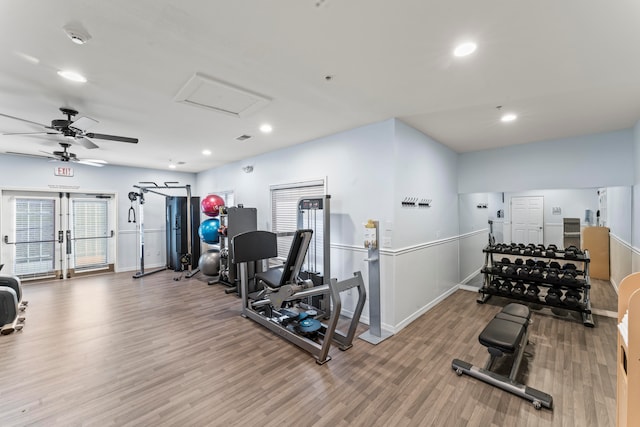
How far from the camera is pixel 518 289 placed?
433 centimetres

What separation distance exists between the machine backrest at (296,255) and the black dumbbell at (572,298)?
3.77 meters

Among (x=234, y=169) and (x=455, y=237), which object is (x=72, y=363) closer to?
(x=234, y=169)

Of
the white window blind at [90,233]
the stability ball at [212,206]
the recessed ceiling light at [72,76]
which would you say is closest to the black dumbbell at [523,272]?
the stability ball at [212,206]

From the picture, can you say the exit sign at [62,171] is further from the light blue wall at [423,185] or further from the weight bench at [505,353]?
the weight bench at [505,353]

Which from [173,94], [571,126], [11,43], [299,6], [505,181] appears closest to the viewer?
[299,6]

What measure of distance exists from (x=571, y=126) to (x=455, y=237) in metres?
2.38

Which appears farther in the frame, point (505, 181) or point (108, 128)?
point (505, 181)

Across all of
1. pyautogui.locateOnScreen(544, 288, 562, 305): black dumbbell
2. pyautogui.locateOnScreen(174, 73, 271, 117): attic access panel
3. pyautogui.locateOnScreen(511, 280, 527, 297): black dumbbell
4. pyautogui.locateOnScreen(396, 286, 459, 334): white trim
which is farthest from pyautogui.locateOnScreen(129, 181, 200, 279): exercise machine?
pyautogui.locateOnScreen(544, 288, 562, 305): black dumbbell

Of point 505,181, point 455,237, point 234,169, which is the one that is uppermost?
point 234,169

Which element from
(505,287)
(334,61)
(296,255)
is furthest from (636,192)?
(296,255)

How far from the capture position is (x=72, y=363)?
9.07 ft

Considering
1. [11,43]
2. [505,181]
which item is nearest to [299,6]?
[11,43]

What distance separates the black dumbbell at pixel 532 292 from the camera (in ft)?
13.5

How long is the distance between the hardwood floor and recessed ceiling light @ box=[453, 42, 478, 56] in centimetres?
275
